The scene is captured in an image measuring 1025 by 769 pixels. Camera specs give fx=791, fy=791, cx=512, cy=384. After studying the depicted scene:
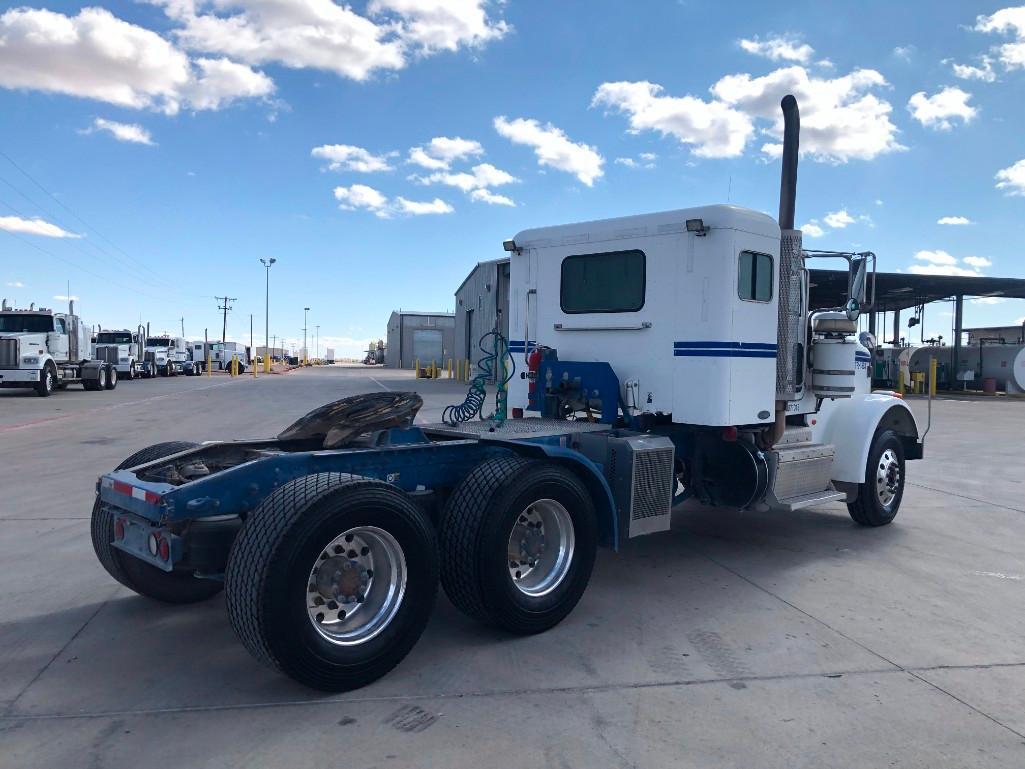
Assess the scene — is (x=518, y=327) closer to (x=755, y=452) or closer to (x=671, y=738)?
(x=755, y=452)

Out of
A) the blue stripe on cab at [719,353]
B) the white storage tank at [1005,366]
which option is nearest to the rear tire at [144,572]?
the blue stripe on cab at [719,353]

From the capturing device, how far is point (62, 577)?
5.70 meters

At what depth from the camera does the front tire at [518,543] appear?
443 centimetres

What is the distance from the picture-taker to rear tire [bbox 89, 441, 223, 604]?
191 inches

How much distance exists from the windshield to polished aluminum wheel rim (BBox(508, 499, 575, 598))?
24852mm

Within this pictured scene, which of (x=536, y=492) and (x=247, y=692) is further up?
(x=536, y=492)

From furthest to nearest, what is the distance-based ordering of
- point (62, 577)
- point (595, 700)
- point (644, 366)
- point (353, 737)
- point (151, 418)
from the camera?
point (151, 418), point (644, 366), point (62, 577), point (595, 700), point (353, 737)

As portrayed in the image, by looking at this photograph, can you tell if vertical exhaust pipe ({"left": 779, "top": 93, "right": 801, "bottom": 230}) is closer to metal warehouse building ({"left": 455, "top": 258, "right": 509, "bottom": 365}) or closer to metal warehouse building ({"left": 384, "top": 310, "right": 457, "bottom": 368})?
metal warehouse building ({"left": 455, "top": 258, "right": 509, "bottom": 365})

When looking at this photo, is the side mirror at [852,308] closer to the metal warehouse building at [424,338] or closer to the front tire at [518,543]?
the front tire at [518,543]

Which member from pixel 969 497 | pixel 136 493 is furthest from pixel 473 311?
pixel 136 493

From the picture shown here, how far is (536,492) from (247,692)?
6.09ft

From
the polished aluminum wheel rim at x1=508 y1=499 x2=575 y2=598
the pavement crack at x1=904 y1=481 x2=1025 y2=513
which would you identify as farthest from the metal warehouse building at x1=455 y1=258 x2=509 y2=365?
the polished aluminum wheel rim at x1=508 y1=499 x2=575 y2=598

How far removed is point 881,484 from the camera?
7.84 metres

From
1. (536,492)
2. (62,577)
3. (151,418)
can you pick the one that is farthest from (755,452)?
(151,418)
